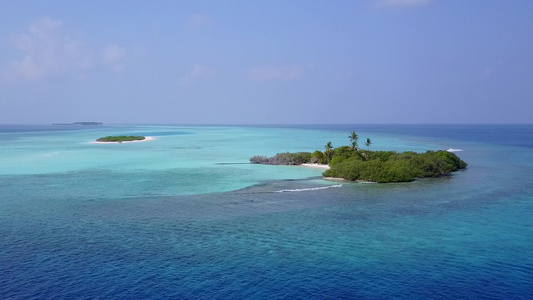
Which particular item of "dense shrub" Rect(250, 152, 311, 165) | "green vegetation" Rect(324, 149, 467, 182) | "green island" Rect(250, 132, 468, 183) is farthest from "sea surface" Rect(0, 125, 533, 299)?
"dense shrub" Rect(250, 152, 311, 165)

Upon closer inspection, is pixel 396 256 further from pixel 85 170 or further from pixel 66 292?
pixel 85 170

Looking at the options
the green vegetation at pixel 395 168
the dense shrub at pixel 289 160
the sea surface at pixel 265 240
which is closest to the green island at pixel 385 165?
the green vegetation at pixel 395 168

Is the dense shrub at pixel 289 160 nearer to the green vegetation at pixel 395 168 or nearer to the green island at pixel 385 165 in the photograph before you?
the green island at pixel 385 165

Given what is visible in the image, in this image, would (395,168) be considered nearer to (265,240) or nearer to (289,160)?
(289,160)

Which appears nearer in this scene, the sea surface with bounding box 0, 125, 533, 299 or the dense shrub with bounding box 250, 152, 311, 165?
the sea surface with bounding box 0, 125, 533, 299

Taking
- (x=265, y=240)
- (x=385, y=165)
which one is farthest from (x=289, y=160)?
(x=265, y=240)

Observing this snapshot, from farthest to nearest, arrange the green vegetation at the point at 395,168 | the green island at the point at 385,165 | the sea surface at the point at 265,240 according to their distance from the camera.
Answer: the green island at the point at 385,165, the green vegetation at the point at 395,168, the sea surface at the point at 265,240

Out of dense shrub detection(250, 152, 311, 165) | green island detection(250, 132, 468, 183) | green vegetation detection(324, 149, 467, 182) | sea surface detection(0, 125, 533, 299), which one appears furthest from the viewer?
dense shrub detection(250, 152, 311, 165)

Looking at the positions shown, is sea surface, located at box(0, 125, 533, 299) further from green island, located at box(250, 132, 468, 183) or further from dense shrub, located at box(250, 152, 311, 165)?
dense shrub, located at box(250, 152, 311, 165)

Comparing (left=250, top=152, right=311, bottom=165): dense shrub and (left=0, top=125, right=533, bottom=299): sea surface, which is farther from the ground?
(left=250, top=152, right=311, bottom=165): dense shrub
